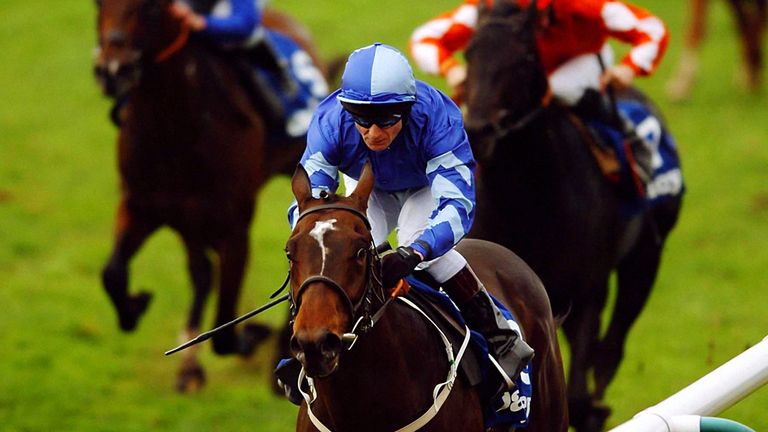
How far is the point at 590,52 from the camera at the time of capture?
22.0 ft

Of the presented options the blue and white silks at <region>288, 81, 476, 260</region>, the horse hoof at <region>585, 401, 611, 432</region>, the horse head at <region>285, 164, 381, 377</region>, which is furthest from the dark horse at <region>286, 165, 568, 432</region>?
the horse hoof at <region>585, 401, 611, 432</region>

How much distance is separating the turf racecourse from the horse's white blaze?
2.21m

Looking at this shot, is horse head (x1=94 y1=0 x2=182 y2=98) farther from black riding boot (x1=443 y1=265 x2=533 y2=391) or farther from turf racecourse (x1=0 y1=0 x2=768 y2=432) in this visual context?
black riding boot (x1=443 y1=265 x2=533 y2=391)

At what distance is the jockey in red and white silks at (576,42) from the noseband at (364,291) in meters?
2.85

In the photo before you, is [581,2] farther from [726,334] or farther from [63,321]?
[63,321]

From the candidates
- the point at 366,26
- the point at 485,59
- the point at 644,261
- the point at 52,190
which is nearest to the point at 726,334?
the point at 644,261

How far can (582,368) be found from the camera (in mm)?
6273

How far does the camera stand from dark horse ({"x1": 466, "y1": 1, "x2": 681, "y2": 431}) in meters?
5.99

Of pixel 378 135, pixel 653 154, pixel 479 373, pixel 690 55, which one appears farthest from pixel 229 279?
pixel 690 55

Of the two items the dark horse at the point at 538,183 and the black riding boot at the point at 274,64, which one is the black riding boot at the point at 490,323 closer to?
the dark horse at the point at 538,183

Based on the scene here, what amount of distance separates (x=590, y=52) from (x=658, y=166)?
2.58 ft

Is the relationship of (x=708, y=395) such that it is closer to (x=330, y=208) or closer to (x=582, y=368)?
(x=330, y=208)

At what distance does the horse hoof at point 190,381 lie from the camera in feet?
26.5

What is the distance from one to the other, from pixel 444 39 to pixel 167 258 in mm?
4785
